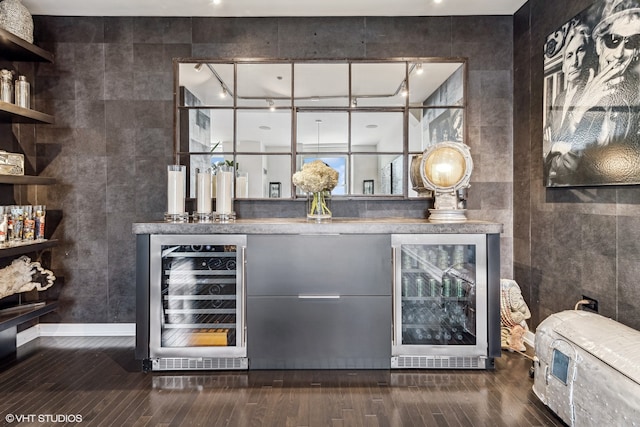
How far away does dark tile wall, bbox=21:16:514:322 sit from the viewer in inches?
125

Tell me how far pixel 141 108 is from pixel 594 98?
3332mm

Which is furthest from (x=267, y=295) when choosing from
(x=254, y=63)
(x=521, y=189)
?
(x=521, y=189)

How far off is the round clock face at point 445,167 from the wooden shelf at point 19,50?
316 cm

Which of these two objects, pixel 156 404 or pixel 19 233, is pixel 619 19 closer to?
pixel 156 404

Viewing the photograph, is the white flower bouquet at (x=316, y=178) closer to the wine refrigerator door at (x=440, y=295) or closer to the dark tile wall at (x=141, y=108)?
the dark tile wall at (x=141, y=108)

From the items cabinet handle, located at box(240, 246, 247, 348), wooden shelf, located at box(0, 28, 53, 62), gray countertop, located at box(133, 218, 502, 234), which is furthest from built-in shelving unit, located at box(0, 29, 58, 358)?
cabinet handle, located at box(240, 246, 247, 348)

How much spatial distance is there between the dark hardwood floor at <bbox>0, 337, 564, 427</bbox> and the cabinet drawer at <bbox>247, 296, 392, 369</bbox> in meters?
0.15

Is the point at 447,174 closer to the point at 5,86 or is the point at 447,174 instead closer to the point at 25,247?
the point at 25,247

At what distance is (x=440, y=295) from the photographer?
8.56 ft

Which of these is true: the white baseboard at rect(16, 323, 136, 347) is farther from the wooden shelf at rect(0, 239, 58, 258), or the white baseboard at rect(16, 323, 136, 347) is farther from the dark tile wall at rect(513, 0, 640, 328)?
the dark tile wall at rect(513, 0, 640, 328)

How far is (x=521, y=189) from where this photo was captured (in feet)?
9.99

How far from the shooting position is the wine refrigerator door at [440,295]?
2496 mm

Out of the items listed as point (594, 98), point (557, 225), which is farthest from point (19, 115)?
point (557, 225)

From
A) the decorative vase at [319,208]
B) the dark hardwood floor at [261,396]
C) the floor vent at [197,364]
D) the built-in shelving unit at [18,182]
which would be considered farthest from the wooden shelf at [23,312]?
the decorative vase at [319,208]
